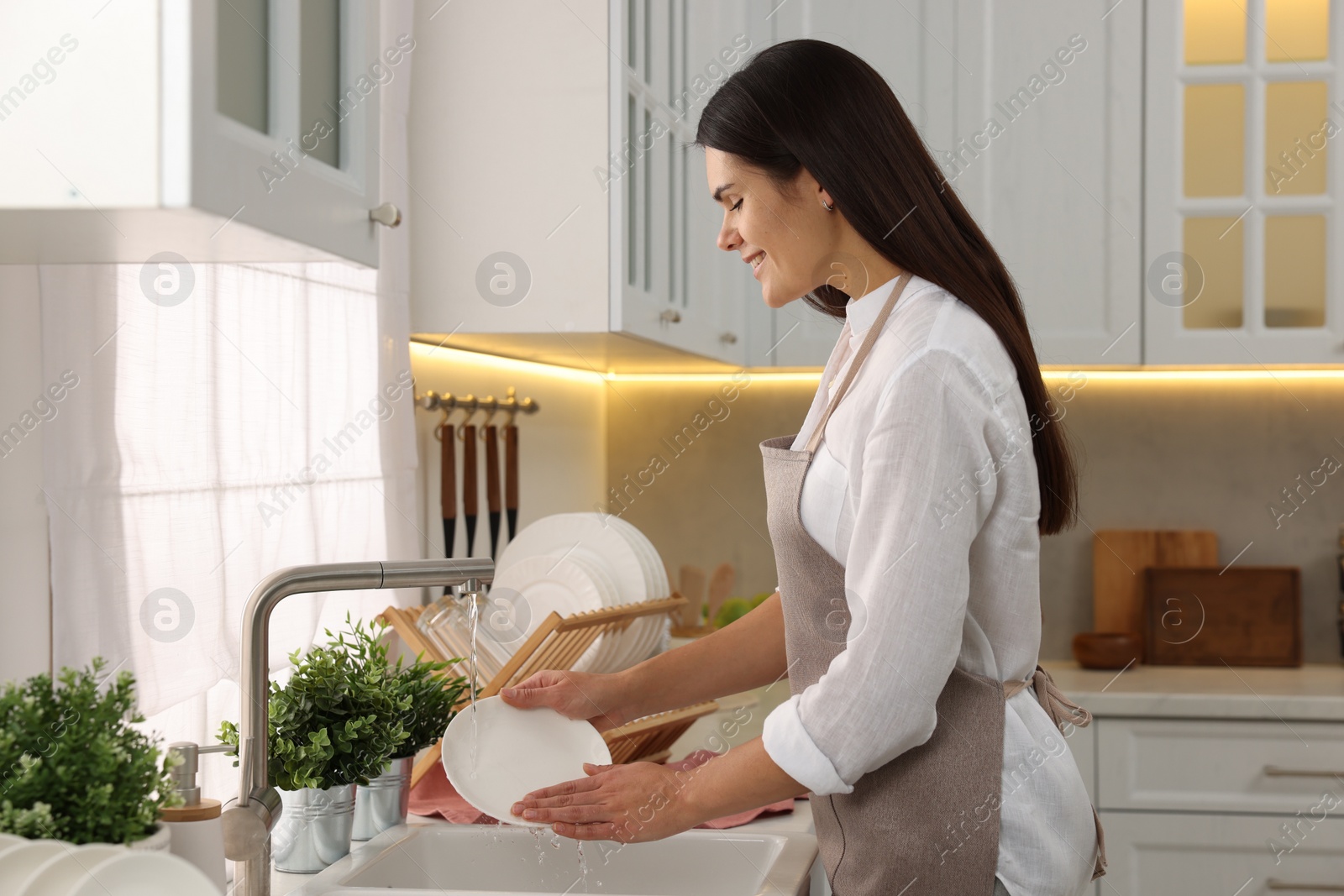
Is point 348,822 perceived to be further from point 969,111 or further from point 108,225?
point 969,111

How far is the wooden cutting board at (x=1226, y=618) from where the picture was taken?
8.57 ft

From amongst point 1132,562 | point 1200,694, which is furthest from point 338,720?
point 1132,562

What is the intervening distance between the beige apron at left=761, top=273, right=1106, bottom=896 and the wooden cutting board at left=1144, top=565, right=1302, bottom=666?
171 centimetres

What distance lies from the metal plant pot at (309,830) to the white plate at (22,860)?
16.2 inches

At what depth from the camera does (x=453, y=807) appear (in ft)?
4.30

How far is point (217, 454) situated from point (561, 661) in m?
0.47

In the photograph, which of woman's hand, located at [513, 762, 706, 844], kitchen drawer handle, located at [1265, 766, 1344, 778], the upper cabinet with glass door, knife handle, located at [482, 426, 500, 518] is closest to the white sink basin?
woman's hand, located at [513, 762, 706, 844]

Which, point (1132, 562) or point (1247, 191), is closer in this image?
point (1247, 191)

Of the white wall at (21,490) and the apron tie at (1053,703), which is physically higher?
the white wall at (21,490)

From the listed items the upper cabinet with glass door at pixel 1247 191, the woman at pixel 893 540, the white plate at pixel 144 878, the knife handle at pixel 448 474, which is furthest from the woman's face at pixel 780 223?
the upper cabinet with glass door at pixel 1247 191

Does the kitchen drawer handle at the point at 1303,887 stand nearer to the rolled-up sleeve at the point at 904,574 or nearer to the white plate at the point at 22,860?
the rolled-up sleeve at the point at 904,574

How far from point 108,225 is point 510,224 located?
101 centimetres

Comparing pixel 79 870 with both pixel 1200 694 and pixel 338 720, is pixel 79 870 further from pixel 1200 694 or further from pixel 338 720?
pixel 1200 694

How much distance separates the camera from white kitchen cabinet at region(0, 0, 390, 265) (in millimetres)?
659
